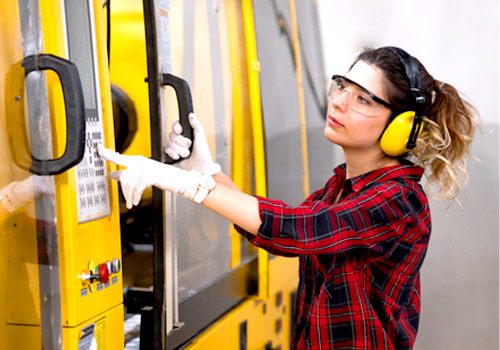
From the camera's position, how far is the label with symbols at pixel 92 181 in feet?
4.93

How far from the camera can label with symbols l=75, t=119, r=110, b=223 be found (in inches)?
59.2

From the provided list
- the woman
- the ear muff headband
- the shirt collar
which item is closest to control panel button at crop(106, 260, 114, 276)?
the woman

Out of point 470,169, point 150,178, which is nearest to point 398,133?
point 150,178

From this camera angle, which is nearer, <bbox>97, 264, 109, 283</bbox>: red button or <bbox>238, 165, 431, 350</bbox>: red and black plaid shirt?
<bbox>97, 264, 109, 283</bbox>: red button

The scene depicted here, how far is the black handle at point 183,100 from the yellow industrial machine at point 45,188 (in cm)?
32

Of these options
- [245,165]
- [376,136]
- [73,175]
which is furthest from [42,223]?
[245,165]

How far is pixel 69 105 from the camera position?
139 centimetres

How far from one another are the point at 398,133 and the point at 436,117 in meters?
0.21

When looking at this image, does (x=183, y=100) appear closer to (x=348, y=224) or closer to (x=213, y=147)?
(x=213, y=147)

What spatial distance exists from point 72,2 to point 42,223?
0.58 metres

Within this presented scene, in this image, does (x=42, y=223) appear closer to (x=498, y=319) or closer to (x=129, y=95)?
(x=129, y=95)

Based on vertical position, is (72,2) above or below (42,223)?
above

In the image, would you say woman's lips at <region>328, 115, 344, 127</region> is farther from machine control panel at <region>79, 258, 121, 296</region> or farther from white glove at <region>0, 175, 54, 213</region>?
white glove at <region>0, 175, 54, 213</region>

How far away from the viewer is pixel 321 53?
422 cm
